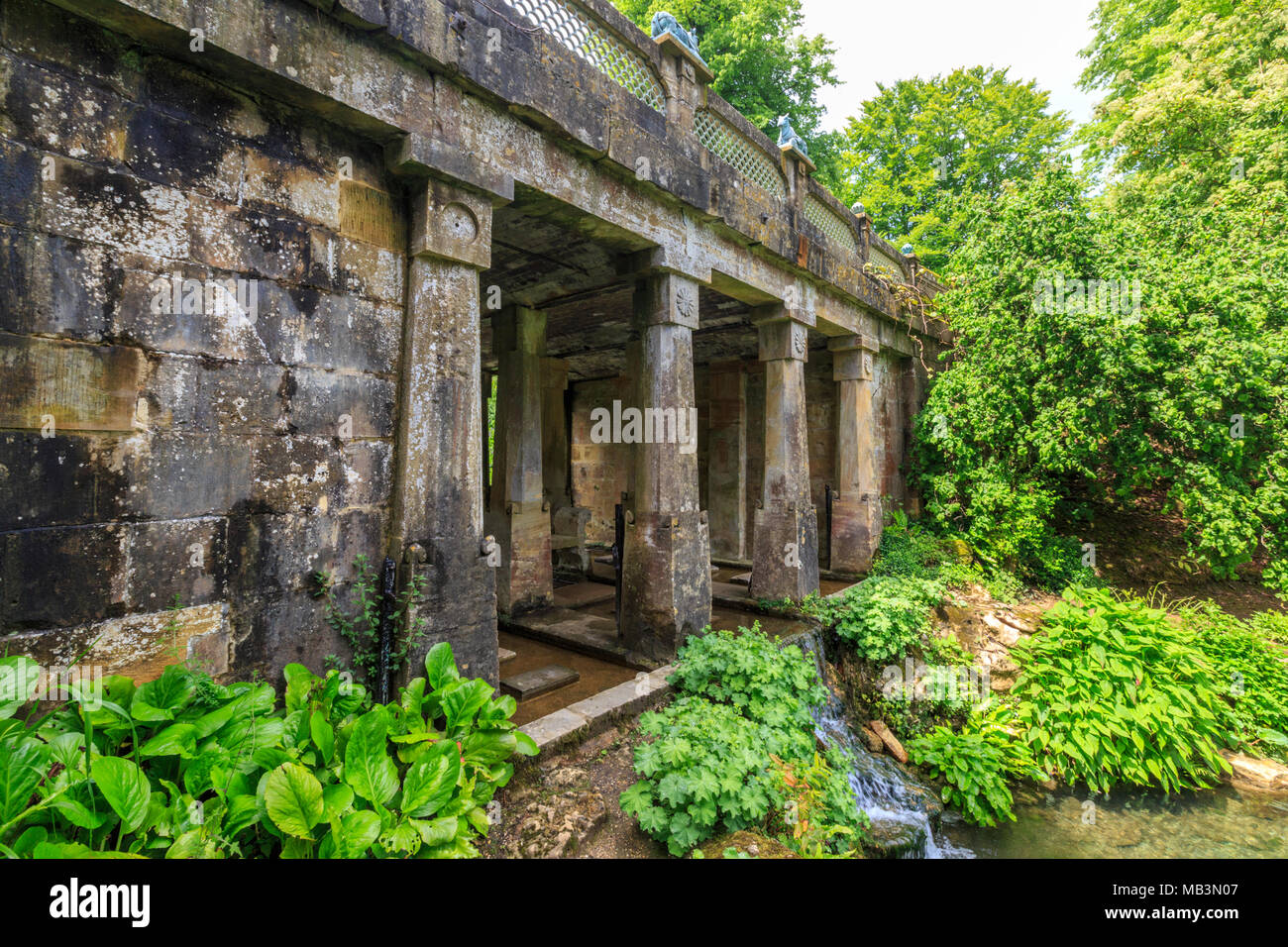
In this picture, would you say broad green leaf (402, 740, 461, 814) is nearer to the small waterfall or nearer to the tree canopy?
the small waterfall

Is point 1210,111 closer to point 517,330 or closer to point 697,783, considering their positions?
point 517,330

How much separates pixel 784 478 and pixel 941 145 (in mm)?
13186

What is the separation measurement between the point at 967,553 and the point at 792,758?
6.19 metres

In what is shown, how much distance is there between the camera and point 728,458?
453 inches

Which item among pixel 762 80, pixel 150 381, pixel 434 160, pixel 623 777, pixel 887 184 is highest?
pixel 762 80

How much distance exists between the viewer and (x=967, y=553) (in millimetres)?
8383

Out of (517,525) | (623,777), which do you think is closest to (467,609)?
(623,777)

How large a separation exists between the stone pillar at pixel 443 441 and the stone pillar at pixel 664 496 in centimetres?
177

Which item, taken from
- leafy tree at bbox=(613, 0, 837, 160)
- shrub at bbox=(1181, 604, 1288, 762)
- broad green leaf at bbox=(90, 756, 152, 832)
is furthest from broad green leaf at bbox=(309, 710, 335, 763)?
leafy tree at bbox=(613, 0, 837, 160)

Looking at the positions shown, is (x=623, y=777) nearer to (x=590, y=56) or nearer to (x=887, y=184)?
(x=590, y=56)

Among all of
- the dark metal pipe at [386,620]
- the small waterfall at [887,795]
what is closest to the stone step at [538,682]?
the dark metal pipe at [386,620]

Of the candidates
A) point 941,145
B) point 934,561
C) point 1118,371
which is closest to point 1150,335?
point 1118,371

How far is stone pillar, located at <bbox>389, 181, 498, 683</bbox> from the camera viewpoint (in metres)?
3.32

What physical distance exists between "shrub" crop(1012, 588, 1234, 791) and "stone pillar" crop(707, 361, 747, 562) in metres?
5.78
